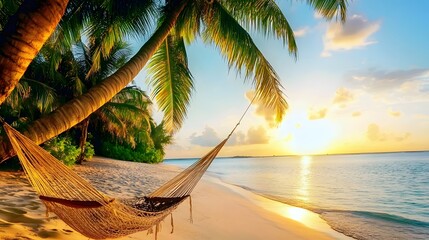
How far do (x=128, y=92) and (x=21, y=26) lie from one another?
7635mm

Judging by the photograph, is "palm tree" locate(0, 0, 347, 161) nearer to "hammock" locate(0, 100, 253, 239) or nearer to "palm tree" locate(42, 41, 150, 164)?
"hammock" locate(0, 100, 253, 239)


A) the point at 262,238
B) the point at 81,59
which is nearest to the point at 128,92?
the point at 81,59

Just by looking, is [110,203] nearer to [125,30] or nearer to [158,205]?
[158,205]

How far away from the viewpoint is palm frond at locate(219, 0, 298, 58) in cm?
353

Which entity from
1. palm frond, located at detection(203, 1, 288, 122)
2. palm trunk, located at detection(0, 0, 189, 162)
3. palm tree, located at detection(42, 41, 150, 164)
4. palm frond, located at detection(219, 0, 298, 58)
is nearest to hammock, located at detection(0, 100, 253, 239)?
palm trunk, located at detection(0, 0, 189, 162)

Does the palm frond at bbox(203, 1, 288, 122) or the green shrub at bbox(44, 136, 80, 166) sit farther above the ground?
the palm frond at bbox(203, 1, 288, 122)

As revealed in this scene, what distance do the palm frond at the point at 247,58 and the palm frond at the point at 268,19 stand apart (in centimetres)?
32

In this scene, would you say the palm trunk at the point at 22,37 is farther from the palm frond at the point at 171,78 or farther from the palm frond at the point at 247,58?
the palm frond at the point at 171,78

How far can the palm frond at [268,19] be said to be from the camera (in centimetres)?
353

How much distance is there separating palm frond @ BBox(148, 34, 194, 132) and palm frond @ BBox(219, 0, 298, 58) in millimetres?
859

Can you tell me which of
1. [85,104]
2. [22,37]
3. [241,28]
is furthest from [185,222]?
[22,37]

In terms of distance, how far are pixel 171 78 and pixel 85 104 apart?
2.09 meters

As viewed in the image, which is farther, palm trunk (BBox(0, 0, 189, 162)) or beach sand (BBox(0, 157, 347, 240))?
beach sand (BBox(0, 157, 347, 240))

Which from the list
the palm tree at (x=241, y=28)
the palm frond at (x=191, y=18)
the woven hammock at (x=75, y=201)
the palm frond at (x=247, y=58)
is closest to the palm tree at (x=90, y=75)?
the palm frond at (x=191, y=18)
